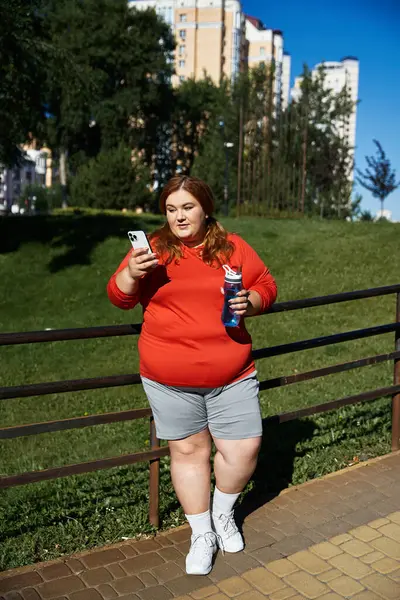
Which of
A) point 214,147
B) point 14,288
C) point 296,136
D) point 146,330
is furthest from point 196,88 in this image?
point 146,330

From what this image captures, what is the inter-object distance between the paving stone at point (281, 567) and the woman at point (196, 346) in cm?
27

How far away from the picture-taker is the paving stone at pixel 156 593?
110 inches

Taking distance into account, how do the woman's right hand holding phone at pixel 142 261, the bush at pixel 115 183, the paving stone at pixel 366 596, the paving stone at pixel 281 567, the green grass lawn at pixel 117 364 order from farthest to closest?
the bush at pixel 115 183
the green grass lawn at pixel 117 364
the paving stone at pixel 281 567
the paving stone at pixel 366 596
the woman's right hand holding phone at pixel 142 261

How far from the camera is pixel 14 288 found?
1378 centimetres

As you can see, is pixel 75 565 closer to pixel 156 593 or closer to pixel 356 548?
pixel 156 593

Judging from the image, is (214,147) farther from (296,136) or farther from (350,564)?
(350,564)

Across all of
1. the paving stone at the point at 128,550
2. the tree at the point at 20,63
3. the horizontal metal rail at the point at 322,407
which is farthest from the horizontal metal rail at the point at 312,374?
the tree at the point at 20,63

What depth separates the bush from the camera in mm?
34000

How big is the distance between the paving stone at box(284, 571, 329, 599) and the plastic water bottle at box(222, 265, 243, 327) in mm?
1165

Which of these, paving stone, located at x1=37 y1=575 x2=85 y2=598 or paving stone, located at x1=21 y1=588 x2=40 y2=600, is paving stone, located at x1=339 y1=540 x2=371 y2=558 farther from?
paving stone, located at x1=21 y1=588 x2=40 y2=600

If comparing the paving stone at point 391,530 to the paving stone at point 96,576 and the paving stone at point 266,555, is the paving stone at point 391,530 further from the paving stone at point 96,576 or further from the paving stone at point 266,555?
the paving stone at point 96,576

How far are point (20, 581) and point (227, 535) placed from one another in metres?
0.95

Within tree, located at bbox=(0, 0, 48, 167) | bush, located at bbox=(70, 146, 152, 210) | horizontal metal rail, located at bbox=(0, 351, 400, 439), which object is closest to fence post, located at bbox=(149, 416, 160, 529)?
horizontal metal rail, located at bbox=(0, 351, 400, 439)

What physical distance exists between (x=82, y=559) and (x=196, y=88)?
52832 millimetres
